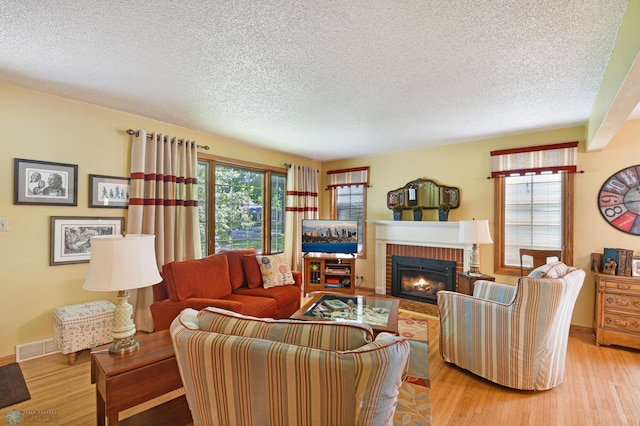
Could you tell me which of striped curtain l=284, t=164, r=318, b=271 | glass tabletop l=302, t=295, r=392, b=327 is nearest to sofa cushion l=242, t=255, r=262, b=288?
glass tabletop l=302, t=295, r=392, b=327

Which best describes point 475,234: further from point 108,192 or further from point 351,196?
point 108,192

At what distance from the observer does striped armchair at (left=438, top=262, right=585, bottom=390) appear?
223 centimetres

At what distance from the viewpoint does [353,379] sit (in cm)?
92

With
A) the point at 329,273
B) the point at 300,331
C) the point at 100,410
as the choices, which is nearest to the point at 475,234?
Answer: the point at 329,273

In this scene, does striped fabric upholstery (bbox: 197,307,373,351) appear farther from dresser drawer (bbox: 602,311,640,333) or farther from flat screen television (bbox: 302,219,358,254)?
flat screen television (bbox: 302,219,358,254)

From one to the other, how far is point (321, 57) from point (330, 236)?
3.29 m

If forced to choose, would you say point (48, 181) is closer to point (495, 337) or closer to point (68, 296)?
point (68, 296)

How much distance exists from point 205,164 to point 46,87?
71.6 inches

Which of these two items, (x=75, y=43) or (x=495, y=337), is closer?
(x=75, y=43)

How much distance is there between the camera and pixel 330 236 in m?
5.06

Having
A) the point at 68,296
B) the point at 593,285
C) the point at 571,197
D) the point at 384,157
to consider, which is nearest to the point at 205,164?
the point at 68,296

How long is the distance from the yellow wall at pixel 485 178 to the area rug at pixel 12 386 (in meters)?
4.41

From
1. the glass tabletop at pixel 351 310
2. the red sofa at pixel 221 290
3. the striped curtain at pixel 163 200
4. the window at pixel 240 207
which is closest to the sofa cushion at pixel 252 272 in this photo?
the red sofa at pixel 221 290

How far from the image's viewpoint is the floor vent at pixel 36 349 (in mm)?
2766
